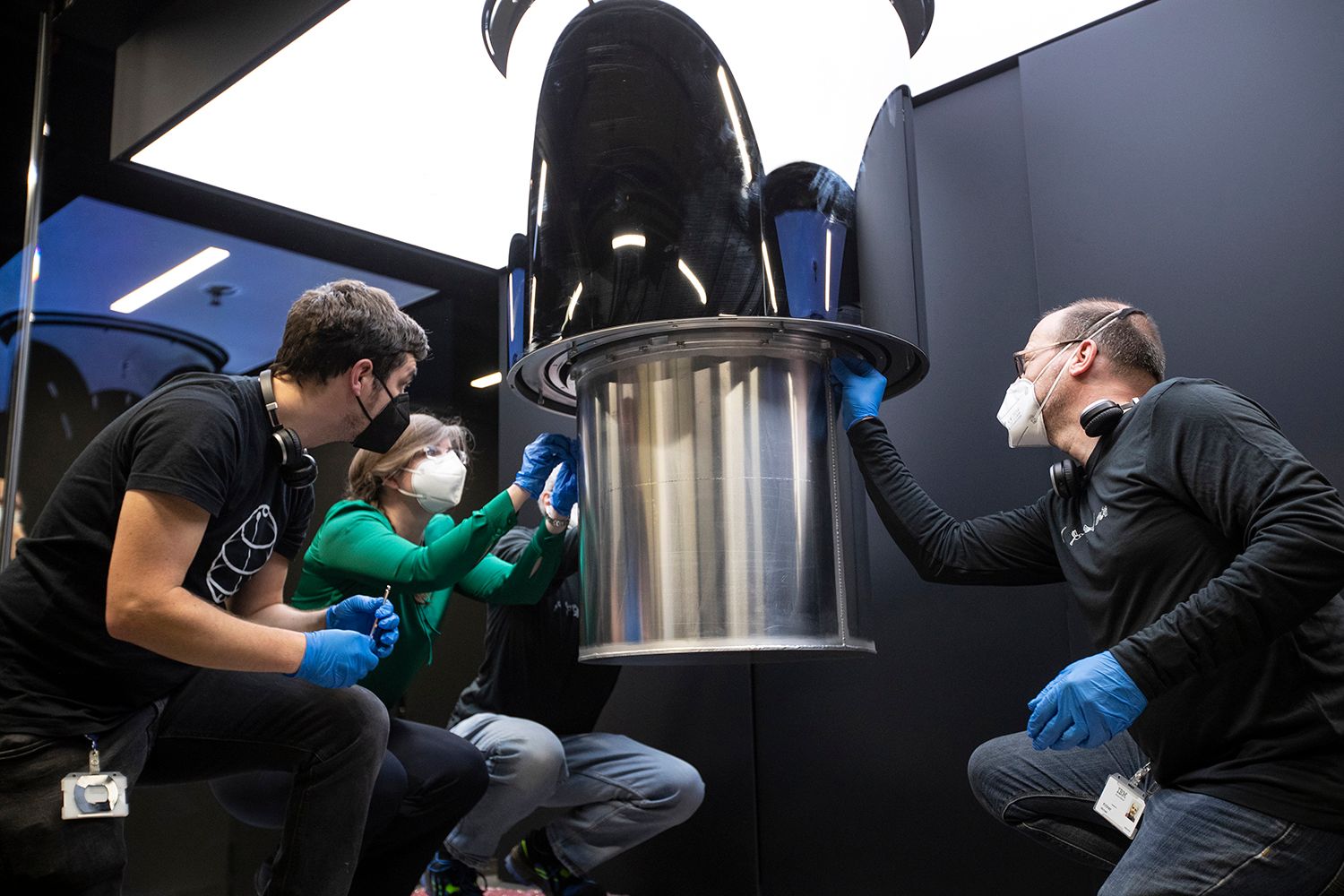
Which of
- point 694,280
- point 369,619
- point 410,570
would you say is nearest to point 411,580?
point 410,570

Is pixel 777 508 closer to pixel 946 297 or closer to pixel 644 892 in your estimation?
pixel 946 297

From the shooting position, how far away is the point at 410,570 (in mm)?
2322

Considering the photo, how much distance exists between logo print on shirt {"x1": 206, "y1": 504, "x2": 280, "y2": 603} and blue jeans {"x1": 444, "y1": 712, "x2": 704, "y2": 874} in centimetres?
77

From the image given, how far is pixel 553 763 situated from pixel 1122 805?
4.04 feet

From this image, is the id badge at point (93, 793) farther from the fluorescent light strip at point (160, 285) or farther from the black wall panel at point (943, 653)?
the fluorescent light strip at point (160, 285)

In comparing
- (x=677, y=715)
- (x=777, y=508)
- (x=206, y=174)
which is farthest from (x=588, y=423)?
(x=206, y=174)

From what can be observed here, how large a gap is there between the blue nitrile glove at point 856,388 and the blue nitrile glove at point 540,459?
2.33 feet

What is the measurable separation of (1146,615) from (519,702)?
1.53 meters

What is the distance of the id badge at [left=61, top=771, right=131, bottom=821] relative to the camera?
5.18 ft

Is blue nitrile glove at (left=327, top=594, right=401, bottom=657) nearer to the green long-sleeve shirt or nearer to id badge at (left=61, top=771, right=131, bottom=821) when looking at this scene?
the green long-sleeve shirt

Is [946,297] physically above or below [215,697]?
above

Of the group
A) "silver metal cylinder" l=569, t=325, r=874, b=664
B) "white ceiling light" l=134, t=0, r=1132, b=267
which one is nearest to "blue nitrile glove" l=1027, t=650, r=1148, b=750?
"silver metal cylinder" l=569, t=325, r=874, b=664

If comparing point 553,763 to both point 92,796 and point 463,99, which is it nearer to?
point 92,796

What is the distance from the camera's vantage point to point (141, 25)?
3.39m
